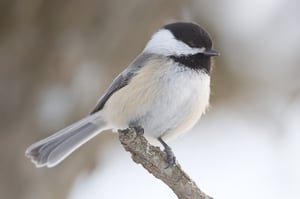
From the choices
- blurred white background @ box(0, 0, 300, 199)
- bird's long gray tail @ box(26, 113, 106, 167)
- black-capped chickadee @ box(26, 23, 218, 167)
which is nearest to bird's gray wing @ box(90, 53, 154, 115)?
black-capped chickadee @ box(26, 23, 218, 167)

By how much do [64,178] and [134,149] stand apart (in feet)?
3.49

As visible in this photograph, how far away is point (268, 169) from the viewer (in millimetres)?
3783

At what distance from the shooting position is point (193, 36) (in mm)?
2793

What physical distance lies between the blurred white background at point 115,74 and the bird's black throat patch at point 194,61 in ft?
2.47

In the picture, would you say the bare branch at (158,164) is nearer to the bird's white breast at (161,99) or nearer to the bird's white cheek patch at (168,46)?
the bird's white breast at (161,99)

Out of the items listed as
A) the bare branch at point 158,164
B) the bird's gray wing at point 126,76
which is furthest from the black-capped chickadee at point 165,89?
the bare branch at point 158,164

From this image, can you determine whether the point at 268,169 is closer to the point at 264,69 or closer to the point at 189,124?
the point at 264,69

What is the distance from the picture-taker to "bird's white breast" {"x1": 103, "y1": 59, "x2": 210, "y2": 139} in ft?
8.86

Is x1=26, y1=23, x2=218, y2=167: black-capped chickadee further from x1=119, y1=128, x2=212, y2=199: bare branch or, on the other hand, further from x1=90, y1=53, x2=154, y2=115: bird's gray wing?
x1=119, y1=128, x2=212, y2=199: bare branch

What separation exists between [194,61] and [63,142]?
70 centimetres

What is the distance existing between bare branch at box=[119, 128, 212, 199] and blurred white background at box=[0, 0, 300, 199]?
0.99 meters

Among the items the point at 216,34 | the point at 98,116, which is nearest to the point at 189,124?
the point at 98,116

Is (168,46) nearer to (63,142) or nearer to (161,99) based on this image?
(161,99)

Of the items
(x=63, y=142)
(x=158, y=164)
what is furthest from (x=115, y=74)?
(x=158, y=164)
